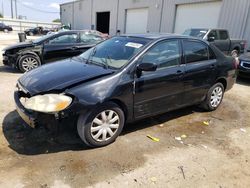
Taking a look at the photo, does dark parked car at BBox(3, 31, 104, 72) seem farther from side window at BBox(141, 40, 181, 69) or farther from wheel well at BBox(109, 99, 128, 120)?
wheel well at BBox(109, 99, 128, 120)

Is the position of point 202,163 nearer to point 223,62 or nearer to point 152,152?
point 152,152

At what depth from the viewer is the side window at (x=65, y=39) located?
307 inches

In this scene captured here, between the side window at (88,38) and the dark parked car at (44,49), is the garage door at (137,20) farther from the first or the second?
the dark parked car at (44,49)

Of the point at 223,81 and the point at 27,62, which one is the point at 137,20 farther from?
the point at 223,81

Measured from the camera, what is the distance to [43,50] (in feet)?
25.0

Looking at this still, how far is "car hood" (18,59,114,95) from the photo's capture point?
10.2ft

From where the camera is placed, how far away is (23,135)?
11.5ft

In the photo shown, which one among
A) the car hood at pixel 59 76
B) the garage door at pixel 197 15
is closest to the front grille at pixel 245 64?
the car hood at pixel 59 76

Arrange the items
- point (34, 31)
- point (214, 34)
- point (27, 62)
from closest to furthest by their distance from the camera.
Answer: point (27, 62) < point (214, 34) < point (34, 31)

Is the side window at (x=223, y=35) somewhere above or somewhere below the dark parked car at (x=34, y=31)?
above

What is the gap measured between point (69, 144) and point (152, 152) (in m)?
1.21

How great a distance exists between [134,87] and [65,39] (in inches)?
209

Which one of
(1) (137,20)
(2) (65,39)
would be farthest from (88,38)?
(1) (137,20)

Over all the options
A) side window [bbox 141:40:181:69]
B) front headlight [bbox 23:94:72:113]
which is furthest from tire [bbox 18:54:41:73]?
side window [bbox 141:40:181:69]
